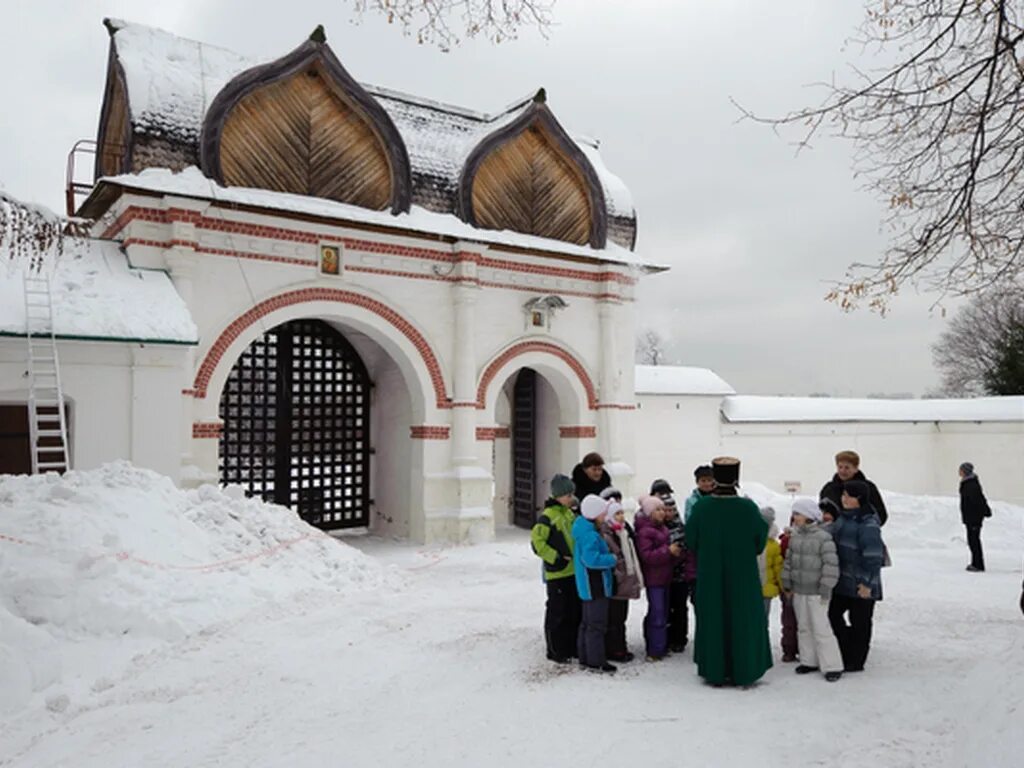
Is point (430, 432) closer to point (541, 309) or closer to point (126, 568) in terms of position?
point (541, 309)

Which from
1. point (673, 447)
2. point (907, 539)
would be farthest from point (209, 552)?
point (673, 447)

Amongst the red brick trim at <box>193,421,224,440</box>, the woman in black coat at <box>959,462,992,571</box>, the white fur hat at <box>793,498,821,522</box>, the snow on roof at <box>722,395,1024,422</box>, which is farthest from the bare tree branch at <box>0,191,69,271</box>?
the snow on roof at <box>722,395,1024,422</box>

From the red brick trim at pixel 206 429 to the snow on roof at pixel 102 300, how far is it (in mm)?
1585

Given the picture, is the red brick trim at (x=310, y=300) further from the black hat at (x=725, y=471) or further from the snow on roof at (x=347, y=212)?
the black hat at (x=725, y=471)

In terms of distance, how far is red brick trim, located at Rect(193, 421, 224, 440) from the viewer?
11.0m

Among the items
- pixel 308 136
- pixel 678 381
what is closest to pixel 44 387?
pixel 308 136

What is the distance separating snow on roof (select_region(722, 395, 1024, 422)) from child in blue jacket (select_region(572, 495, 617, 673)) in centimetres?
1705

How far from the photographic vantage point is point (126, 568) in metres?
6.93

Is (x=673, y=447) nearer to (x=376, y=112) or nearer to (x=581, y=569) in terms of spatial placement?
(x=376, y=112)

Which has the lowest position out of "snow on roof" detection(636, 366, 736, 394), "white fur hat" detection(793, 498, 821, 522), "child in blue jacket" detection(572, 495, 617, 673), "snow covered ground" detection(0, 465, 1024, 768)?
"snow covered ground" detection(0, 465, 1024, 768)

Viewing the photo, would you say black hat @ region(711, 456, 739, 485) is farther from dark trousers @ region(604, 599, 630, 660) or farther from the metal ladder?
the metal ladder

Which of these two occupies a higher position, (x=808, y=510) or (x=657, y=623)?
(x=808, y=510)

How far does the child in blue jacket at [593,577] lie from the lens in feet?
18.6

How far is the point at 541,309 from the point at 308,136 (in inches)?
204
